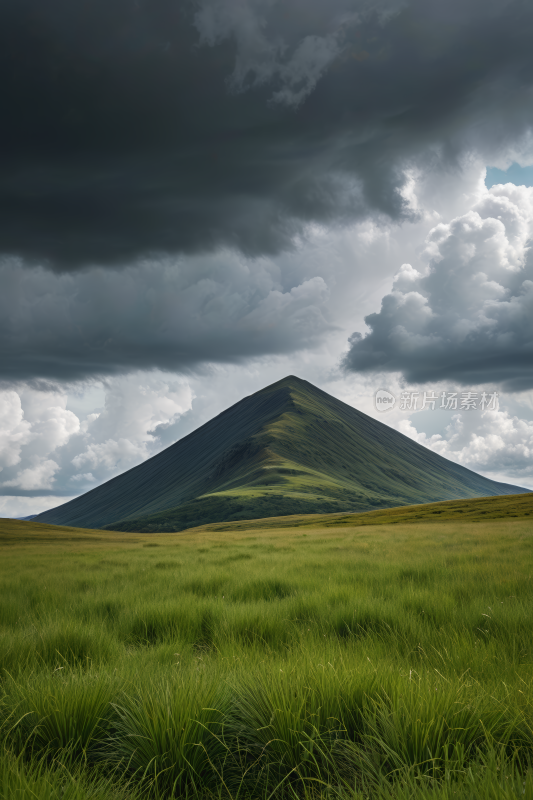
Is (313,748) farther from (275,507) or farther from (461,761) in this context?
(275,507)

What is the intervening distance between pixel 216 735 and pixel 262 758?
0.30 meters

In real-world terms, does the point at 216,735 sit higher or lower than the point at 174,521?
higher

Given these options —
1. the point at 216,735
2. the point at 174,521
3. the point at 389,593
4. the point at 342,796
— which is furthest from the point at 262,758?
the point at 174,521

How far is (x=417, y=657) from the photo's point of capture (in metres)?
3.86

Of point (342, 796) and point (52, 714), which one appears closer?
point (342, 796)

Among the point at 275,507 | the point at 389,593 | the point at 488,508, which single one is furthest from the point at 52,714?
the point at 275,507

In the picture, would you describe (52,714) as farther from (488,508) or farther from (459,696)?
(488,508)

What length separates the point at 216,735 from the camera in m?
2.27

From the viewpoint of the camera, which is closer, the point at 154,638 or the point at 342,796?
the point at 342,796

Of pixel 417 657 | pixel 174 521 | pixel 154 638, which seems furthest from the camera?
pixel 174 521

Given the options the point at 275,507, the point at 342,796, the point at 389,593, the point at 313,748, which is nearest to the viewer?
the point at 342,796

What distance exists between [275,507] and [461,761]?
601ft

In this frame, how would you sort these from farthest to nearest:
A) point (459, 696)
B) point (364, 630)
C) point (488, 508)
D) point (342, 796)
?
1. point (488, 508)
2. point (364, 630)
3. point (459, 696)
4. point (342, 796)

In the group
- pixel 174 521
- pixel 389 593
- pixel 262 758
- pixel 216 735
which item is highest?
pixel 216 735
